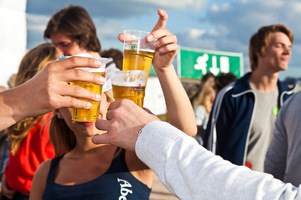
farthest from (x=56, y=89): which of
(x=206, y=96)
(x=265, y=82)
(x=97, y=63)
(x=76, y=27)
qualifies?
(x=206, y=96)

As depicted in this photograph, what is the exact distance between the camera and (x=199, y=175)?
1.11 metres

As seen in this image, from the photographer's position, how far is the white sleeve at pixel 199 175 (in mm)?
1067

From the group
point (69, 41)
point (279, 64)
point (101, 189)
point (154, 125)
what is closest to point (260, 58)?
point (279, 64)

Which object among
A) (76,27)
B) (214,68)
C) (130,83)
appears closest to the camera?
(130,83)

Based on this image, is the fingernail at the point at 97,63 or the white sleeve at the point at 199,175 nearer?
the white sleeve at the point at 199,175

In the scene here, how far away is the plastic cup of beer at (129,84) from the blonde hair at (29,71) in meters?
1.75

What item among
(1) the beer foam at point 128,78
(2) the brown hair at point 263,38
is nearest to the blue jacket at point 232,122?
(2) the brown hair at point 263,38

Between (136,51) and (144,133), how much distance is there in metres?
0.53

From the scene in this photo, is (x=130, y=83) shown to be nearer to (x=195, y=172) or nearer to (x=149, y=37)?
(x=149, y=37)

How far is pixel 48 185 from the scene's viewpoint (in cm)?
225

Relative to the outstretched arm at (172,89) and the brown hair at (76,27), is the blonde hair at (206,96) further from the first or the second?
the outstretched arm at (172,89)

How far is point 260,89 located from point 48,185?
3.08 metres

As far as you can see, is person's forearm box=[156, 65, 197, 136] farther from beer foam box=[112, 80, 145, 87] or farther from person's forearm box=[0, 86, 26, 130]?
person's forearm box=[0, 86, 26, 130]

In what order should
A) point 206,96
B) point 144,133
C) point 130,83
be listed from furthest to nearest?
point 206,96 → point 130,83 → point 144,133
